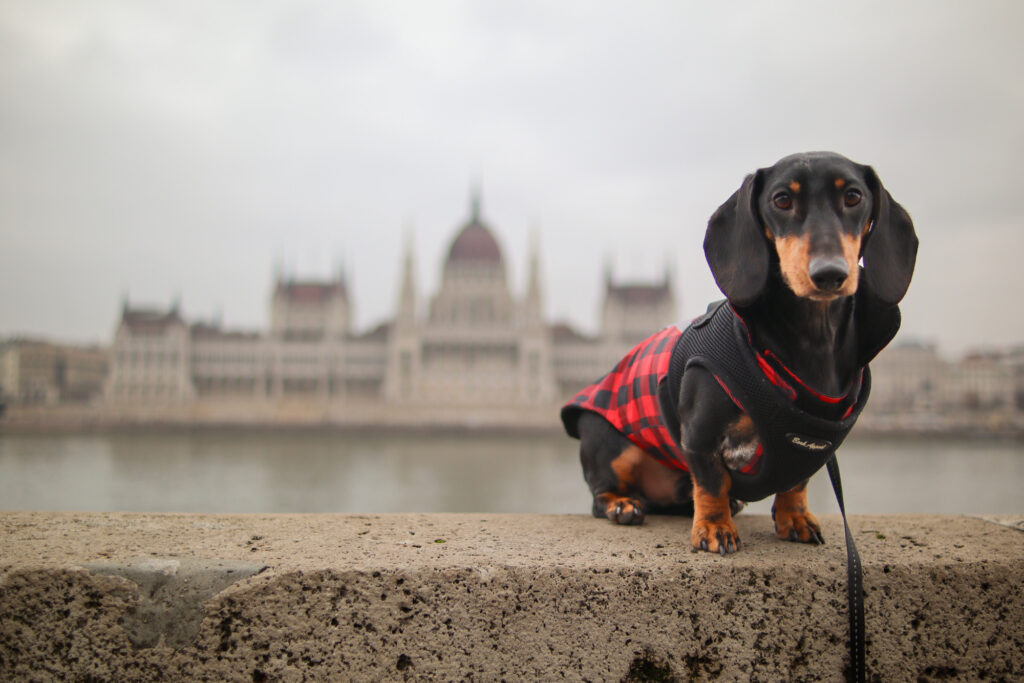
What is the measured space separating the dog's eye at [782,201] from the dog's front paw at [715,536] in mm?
793

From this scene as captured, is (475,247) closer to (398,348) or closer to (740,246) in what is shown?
(398,348)

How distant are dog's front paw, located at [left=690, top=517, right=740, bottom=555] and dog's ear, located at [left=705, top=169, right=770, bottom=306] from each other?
1.89 ft

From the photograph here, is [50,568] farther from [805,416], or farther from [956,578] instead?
[956,578]

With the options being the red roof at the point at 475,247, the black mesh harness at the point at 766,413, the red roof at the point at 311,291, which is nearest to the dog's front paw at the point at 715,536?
the black mesh harness at the point at 766,413

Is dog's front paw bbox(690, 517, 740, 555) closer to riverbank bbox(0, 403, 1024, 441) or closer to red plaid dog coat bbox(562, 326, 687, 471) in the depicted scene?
red plaid dog coat bbox(562, 326, 687, 471)

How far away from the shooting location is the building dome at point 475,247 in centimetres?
6712

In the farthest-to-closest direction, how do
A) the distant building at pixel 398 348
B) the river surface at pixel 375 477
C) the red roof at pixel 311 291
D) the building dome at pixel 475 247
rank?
1. the building dome at pixel 475 247
2. the red roof at pixel 311 291
3. the distant building at pixel 398 348
4. the river surface at pixel 375 477

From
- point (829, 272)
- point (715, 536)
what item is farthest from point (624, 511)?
point (829, 272)

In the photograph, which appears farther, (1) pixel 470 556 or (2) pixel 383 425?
(2) pixel 383 425

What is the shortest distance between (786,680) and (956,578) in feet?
1.49

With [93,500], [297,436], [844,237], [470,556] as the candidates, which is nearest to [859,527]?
[844,237]

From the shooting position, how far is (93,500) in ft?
48.3

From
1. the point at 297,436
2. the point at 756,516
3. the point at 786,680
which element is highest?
the point at 756,516

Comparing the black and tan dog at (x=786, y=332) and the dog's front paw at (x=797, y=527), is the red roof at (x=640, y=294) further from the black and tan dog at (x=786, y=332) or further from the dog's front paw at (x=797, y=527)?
the black and tan dog at (x=786, y=332)
